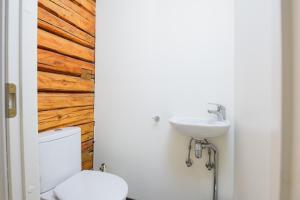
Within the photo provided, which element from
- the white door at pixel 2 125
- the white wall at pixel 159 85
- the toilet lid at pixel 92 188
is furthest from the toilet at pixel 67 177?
the white door at pixel 2 125

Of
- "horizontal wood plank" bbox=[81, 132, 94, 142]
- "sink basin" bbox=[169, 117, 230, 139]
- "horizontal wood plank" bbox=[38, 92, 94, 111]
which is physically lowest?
"horizontal wood plank" bbox=[81, 132, 94, 142]

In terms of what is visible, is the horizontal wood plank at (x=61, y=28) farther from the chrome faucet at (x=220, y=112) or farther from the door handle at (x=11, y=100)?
the chrome faucet at (x=220, y=112)

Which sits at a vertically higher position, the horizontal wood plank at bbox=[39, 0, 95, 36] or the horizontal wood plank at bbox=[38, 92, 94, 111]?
the horizontal wood plank at bbox=[39, 0, 95, 36]

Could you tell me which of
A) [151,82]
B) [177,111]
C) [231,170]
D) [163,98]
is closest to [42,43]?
[151,82]

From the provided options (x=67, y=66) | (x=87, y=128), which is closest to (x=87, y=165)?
(x=87, y=128)

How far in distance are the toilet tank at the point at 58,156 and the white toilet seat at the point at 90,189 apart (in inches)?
2.5

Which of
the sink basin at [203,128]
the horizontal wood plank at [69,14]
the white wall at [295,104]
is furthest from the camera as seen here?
the horizontal wood plank at [69,14]

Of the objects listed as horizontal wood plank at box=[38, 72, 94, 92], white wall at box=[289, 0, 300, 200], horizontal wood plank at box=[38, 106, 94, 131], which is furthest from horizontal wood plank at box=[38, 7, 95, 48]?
white wall at box=[289, 0, 300, 200]

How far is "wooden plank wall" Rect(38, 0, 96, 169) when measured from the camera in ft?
4.42

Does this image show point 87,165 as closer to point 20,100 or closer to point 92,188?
→ point 92,188

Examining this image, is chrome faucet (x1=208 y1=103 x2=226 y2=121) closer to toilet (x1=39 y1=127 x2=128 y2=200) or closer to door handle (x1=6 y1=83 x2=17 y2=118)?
toilet (x1=39 y1=127 x2=128 y2=200)

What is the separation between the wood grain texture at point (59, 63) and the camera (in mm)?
1326

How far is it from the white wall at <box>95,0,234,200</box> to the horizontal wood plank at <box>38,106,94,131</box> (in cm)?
12

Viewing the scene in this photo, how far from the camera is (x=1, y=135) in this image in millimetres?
495
